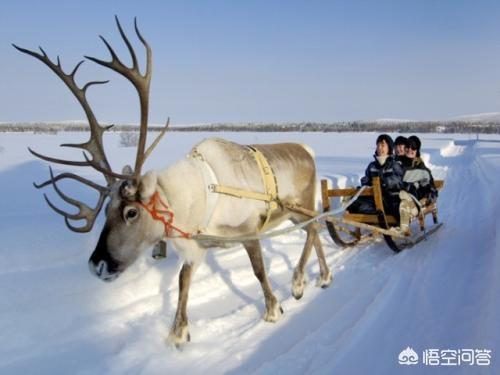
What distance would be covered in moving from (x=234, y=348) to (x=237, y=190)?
4.48 feet

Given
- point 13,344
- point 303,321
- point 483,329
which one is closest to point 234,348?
point 303,321

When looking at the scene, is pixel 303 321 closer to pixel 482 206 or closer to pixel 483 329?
pixel 483 329

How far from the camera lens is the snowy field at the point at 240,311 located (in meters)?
3.12

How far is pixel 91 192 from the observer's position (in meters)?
7.92

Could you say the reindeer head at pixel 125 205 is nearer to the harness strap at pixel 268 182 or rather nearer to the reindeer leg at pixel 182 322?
the reindeer leg at pixel 182 322

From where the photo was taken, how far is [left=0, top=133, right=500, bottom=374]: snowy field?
312 cm

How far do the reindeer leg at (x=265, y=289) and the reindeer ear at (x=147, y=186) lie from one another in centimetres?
116

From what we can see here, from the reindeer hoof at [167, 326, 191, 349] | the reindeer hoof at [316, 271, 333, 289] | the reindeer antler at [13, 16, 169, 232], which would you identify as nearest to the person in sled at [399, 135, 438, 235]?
the reindeer hoof at [316, 271, 333, 289]

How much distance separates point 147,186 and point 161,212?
0.86ft

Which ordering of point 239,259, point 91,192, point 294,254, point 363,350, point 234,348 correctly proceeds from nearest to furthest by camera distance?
point 363,350 < point 234,348 < point 239,259 < point 294,254 < point 91,192

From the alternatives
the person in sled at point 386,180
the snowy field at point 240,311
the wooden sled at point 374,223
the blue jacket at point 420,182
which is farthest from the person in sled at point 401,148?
the snowy field at point 240,311

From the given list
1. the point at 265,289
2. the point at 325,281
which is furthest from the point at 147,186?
the point at 325,281

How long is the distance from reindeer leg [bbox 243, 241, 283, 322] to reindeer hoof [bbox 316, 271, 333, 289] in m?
0.86

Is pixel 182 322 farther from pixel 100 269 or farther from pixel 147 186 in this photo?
pixel 147 186
